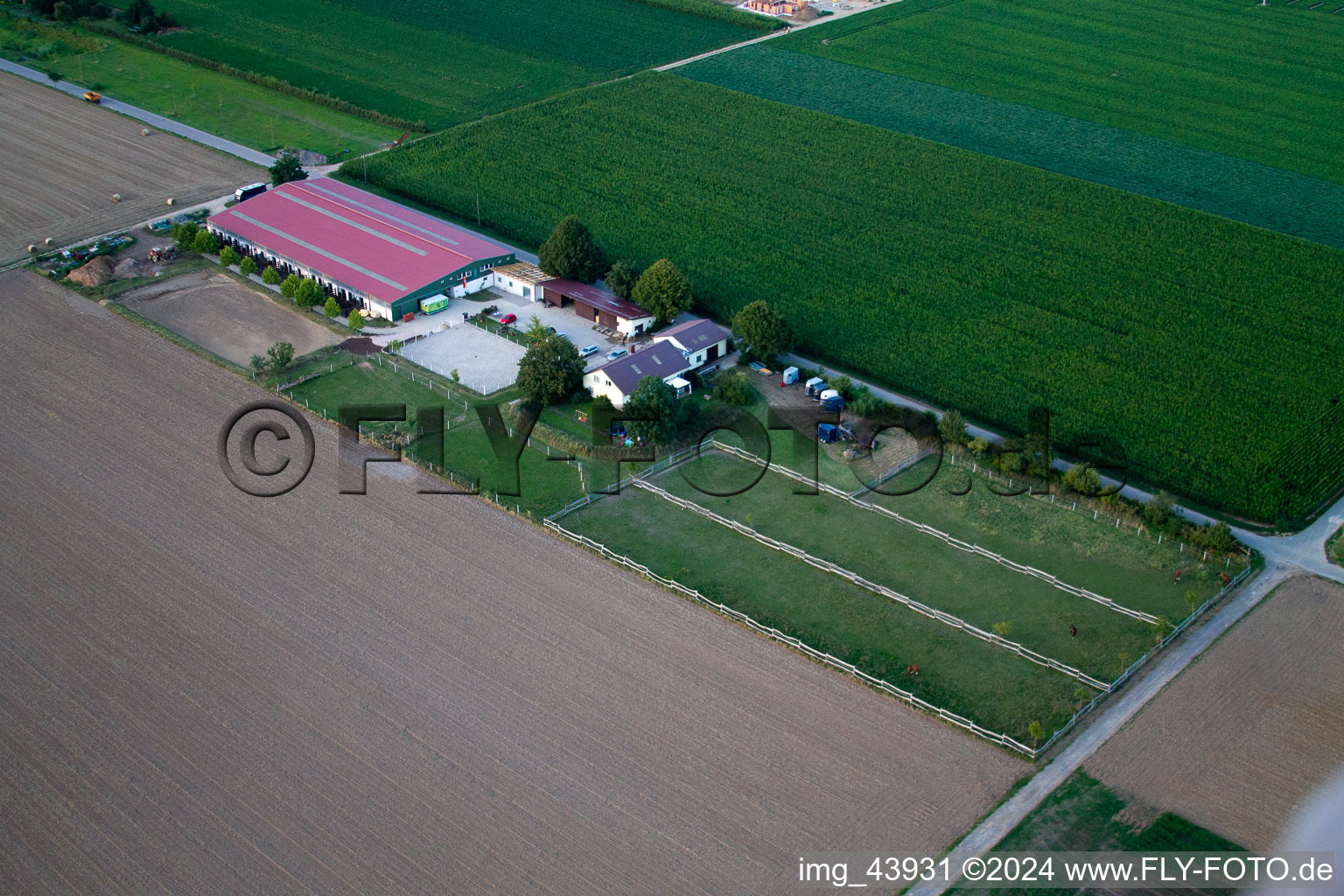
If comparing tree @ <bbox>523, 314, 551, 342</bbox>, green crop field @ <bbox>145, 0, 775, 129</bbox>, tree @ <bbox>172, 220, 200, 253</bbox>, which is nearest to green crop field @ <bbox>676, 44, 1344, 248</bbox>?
green crop field @ <bbox>145, 0, 775, 129</bbox>

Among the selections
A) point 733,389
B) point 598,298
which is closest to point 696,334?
point 733,389

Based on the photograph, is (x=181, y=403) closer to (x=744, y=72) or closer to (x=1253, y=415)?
(x=1253, y=415)

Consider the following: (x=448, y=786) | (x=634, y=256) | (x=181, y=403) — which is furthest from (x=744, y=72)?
(x=448, y=786)

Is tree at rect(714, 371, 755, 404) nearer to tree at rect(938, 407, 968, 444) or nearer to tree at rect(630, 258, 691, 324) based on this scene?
tree at rect(630, 258, 691, 324)

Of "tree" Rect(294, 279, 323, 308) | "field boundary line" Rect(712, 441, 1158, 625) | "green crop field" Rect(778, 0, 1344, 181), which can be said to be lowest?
"field boundary line" Rect(712, 441, 1158, 625)

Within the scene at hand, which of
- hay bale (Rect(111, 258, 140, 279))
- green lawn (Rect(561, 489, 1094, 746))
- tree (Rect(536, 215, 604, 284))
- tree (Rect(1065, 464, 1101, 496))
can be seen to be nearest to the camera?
green lawn (Rect(561, 489, 1094, 746))

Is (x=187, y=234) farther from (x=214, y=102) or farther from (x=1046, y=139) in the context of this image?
(x=1046, y=139)

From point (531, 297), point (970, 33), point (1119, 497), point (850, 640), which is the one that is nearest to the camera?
point (850, 640)
